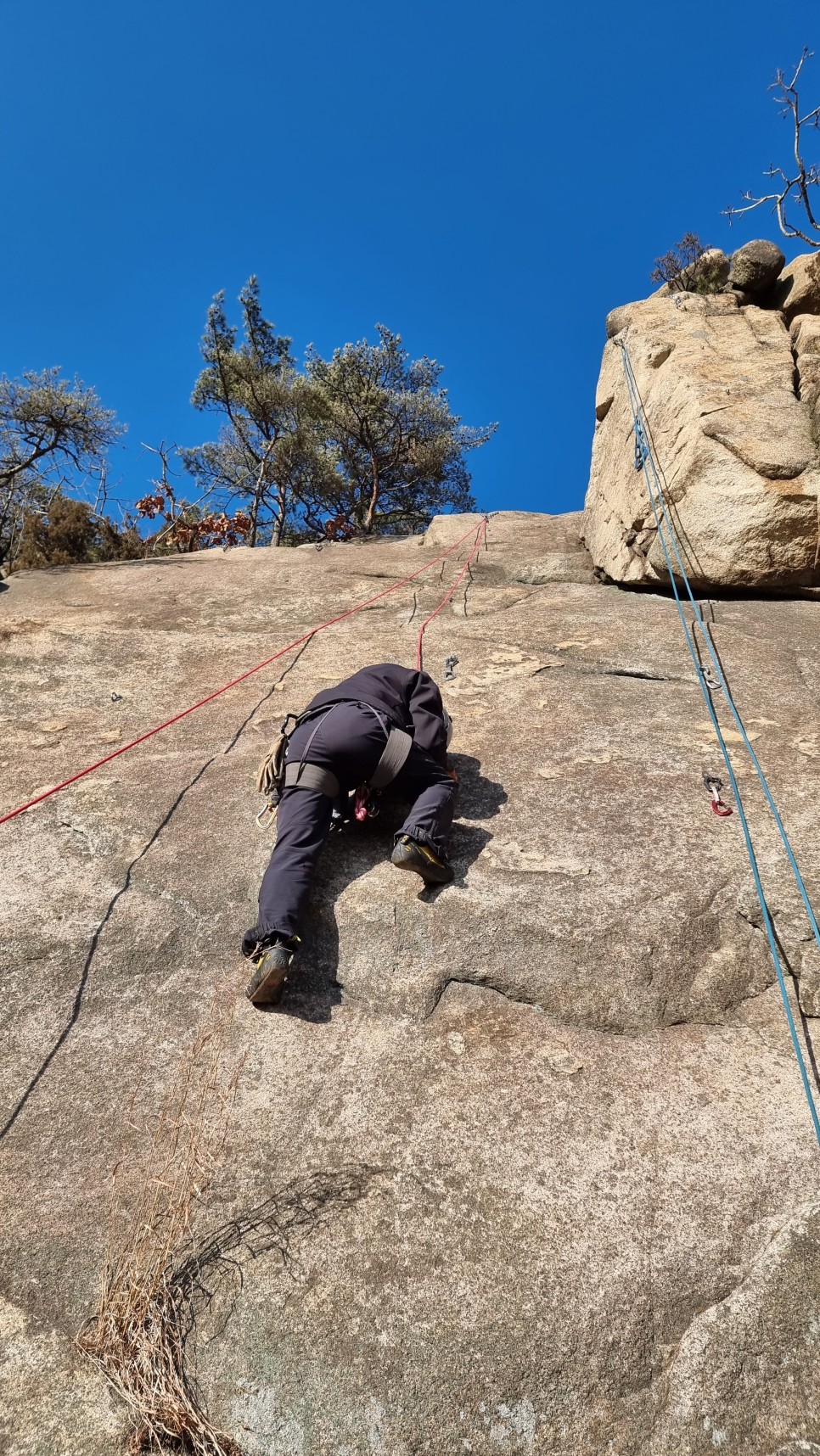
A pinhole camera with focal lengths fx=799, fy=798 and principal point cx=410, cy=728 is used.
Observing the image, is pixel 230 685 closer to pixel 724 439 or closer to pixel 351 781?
pixel 351 781

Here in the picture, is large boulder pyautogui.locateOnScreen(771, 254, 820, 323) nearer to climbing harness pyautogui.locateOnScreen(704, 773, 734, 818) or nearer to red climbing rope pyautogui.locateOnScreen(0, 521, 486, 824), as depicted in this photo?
red climbing rope pyautogui.locateOnScreen(0, 521, 486, 824)

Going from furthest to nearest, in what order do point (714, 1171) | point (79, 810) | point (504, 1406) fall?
point (79, 810) < point (714, 1171) < point (504, 1406)

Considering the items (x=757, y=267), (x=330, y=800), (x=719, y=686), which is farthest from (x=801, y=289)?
(x=330, y=800)

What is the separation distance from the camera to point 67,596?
808 centimetres

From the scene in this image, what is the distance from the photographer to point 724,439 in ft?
22.3

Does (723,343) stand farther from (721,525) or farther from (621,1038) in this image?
(621,1038)

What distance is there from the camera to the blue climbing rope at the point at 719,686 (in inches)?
127

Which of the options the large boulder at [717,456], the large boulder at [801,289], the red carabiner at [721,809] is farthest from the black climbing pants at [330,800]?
the large boulder at [801,289]

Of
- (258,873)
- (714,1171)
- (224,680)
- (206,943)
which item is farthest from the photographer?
(224,680)

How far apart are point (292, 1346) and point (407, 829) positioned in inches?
76.9

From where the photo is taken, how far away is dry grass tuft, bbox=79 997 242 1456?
7.02ft

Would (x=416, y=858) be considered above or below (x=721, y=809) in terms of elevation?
below

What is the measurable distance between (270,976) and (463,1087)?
0.86 m

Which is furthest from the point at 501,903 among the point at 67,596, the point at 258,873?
the point at 67,596
